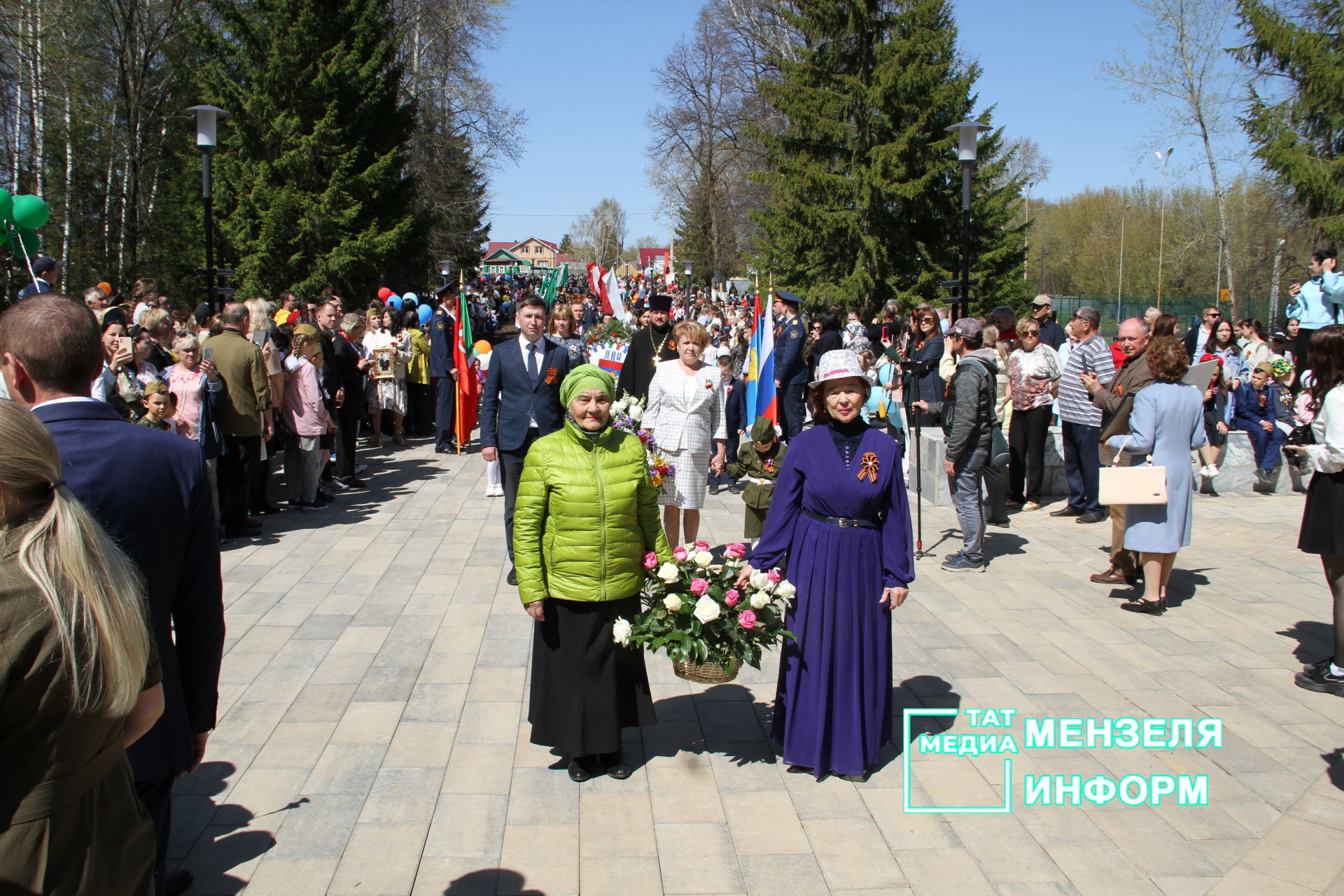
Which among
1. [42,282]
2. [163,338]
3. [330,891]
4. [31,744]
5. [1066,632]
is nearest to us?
[31,744]

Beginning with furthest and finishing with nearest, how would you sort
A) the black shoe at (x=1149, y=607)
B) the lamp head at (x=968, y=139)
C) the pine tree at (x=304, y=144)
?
1. the pine tree at (x=304, y=144)
2. the lamp head at (x=968, y=139)
3. the black shoe at (x=1149, y=607)

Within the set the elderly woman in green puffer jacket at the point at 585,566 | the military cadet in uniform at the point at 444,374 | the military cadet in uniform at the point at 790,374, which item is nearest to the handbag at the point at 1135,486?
the elderly woman in green puffer jacket at the point at 585,566

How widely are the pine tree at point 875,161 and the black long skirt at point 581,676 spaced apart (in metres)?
23.1

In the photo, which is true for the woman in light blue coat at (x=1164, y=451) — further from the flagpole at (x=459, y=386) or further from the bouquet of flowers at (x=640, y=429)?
the flagpole at (x=459, y=386)

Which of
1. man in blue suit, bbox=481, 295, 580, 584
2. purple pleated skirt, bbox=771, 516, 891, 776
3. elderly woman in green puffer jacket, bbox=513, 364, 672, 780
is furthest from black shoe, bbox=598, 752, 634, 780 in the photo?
man in blue suit, bbox=481, 295, 580, 584

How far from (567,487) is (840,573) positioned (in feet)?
4.16

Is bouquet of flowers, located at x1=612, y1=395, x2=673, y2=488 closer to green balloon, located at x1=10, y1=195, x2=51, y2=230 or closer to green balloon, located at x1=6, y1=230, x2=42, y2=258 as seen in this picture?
green balloon, located at x1=6, y1=230, x2=42, y2=258

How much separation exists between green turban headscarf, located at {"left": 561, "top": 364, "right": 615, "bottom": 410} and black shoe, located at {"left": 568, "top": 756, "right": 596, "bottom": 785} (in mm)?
1610

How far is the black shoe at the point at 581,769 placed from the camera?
14.5 ft

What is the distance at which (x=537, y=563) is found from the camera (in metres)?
4.28

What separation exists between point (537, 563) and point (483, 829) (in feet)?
3.61

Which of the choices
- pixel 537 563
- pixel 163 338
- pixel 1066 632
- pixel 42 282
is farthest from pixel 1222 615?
pixel 42 282

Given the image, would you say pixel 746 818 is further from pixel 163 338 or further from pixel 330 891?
pixel 163 338

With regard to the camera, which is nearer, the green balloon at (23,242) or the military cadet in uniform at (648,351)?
the military cadet in uniform at (648,351)
